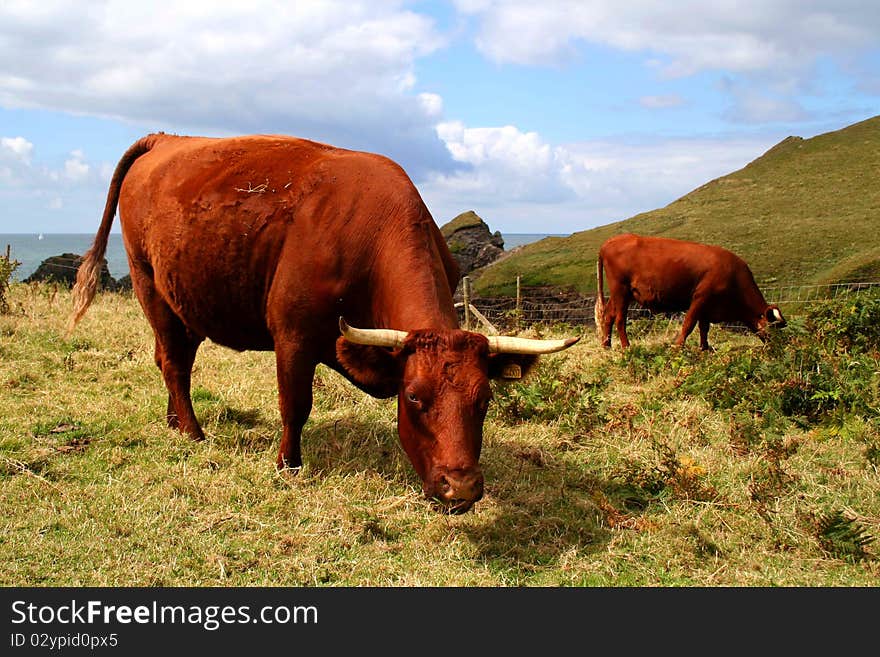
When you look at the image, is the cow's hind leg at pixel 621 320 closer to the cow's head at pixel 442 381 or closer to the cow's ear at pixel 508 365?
the cow's ear at pixel 508 365

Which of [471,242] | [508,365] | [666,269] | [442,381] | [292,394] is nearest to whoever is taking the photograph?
[442,381]

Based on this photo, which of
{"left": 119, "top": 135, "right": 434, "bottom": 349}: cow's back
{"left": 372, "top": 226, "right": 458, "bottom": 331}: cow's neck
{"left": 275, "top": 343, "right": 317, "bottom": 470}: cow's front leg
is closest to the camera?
{"left": 372, "top": 226, "right": 458, "bottom": 331}: cow's neck

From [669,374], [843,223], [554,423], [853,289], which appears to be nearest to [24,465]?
[554,423]

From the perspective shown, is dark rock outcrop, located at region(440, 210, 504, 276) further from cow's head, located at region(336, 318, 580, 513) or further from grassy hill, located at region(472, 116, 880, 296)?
cow's head, located at region(336, 318, 580, 513)

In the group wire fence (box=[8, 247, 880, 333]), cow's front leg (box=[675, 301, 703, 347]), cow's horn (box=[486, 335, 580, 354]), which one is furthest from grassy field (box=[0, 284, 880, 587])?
wire fence (box=[8, 247, 880, 333])

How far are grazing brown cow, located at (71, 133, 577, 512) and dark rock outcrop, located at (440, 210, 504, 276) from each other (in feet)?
64.4

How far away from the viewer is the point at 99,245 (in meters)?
8.11

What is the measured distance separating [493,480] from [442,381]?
185 centimetres

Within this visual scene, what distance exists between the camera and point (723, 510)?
5.55 meters

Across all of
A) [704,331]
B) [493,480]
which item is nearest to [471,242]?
[704,331]

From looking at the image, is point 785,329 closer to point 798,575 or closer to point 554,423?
point 554,423

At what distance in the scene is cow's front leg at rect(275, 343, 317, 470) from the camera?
5.73m

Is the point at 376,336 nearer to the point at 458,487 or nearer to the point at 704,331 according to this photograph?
the point at 458,487

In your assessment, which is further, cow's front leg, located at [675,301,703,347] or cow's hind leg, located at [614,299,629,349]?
cow's hind leg, located at [614,299,629,349]
